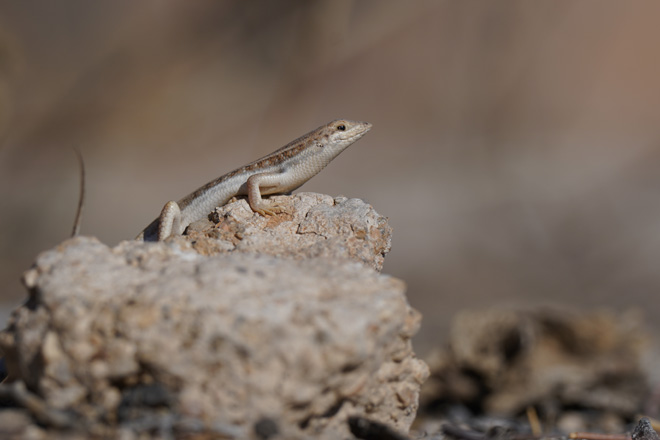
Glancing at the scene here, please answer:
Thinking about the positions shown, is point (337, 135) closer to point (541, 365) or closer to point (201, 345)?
point (541, 365)

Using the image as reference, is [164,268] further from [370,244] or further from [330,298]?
[370,244]

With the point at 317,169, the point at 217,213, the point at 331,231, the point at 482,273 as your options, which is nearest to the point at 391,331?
the point at 331,231

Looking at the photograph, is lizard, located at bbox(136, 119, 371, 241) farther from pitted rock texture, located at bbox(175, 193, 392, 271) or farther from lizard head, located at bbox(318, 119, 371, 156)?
pitted rock texture, located at bbox(175, 193, 392, 271)

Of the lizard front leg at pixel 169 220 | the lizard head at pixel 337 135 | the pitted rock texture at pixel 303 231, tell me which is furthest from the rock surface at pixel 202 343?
the lizard head at pixel 337 135

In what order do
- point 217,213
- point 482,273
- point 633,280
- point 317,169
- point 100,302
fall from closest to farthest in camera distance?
point 100,302 → point 217,213 → point 317,169 → point 633,280 → point 482,273

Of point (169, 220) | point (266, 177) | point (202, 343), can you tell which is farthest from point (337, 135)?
point (202, 343)

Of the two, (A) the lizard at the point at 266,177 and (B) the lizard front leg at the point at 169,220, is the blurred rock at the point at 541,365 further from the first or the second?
(B) the lizard front leg at the point at 169,220
